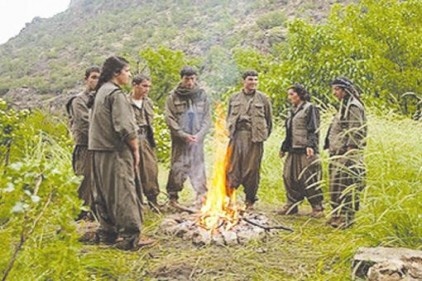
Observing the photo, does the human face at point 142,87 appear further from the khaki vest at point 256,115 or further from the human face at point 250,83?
the human face at point 250,83

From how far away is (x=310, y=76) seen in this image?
47.6 feet

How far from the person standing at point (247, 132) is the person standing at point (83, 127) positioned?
1842 mm

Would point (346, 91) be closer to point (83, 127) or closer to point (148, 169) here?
point (148, 169)

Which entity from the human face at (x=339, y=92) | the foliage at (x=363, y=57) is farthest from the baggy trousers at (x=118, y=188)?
the foliage at (x=363, y=57)

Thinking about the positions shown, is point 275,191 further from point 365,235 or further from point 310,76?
point 310,76

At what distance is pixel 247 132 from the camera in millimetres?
7594

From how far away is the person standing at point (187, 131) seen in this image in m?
7.50

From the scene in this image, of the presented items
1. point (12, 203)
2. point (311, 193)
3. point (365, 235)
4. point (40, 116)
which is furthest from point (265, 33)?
point (12, 203)

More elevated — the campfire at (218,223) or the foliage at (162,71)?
the foliage at (162,71)

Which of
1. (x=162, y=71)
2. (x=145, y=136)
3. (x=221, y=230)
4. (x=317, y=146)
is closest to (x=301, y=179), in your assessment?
(x=317, y=146)

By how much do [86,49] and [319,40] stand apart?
38.1m

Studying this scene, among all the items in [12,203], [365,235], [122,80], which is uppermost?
[122,80]

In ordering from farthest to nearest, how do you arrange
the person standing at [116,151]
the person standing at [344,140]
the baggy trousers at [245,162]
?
the baggy trousers at [245,162] → the person standing at [344,140] → the person standing at [116,151]

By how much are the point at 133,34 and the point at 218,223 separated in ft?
152
